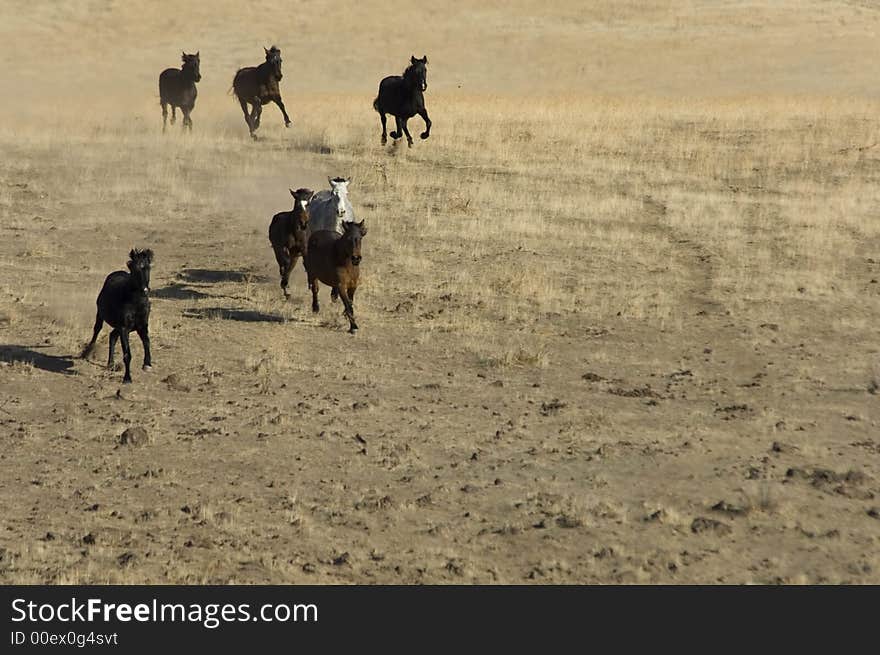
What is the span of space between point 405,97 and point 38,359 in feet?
49.8

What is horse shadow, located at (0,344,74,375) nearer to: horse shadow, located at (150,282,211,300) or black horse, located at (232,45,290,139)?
horse shadow, located at (150,282,211,300)

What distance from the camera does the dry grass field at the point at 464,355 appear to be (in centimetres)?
1043

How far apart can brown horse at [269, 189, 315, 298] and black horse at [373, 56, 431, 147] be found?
1086cm

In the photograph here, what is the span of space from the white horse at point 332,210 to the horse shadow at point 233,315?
→ 1.48m

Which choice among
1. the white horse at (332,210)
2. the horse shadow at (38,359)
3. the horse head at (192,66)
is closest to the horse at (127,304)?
the horse shadow at (38,359)

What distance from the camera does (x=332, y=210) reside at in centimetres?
1812

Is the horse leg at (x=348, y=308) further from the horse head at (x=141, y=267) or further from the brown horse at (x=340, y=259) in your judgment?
the horse head at (x=141, y=267)

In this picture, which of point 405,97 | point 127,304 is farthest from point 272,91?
point 127,304

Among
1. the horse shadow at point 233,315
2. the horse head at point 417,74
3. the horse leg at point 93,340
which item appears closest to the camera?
the horse leg at point 93,340

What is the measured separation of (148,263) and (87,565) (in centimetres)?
468

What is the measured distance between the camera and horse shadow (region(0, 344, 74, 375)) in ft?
48.6

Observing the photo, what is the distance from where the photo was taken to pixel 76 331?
16219 millimetres

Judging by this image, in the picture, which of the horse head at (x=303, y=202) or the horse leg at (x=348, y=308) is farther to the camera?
the horse head at (x=303, y=202)

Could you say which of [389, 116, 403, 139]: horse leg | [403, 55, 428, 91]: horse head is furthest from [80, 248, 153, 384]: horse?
[389, 116, 403, 139]: horse leg
